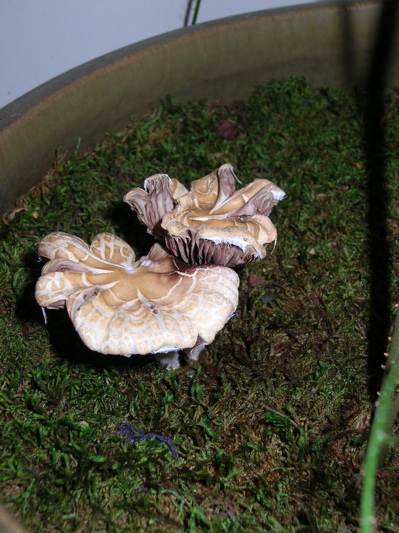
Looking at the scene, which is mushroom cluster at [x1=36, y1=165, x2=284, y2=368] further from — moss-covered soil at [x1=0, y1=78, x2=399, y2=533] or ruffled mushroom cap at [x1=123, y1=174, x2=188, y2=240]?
moss-covered soil at [x1=0, y1=78, x2=399, y2=533]

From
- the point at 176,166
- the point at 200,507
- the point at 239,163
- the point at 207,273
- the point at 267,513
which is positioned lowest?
the point at 200,507

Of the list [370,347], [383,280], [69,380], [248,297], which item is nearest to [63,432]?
[69,380]

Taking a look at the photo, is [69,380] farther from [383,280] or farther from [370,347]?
[383,280]

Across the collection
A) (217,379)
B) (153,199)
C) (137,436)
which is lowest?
(137,436)

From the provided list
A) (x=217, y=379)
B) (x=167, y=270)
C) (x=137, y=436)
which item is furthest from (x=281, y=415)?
(x=167, y=270)

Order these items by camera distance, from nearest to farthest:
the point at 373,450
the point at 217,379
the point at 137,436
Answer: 1. the point at 373,450
2. the point at 137,436
3. the point at 217,379

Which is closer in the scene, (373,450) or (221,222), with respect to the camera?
(373,450)

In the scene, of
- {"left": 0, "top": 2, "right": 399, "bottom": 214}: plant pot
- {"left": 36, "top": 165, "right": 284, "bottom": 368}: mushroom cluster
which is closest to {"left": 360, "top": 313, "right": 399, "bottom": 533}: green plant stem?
{"left": 36, "top": 165, "right": 284, "bottom": 368}: mushroom cluster

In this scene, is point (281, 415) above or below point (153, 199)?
below

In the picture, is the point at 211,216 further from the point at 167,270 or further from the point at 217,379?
the point at 217,379
